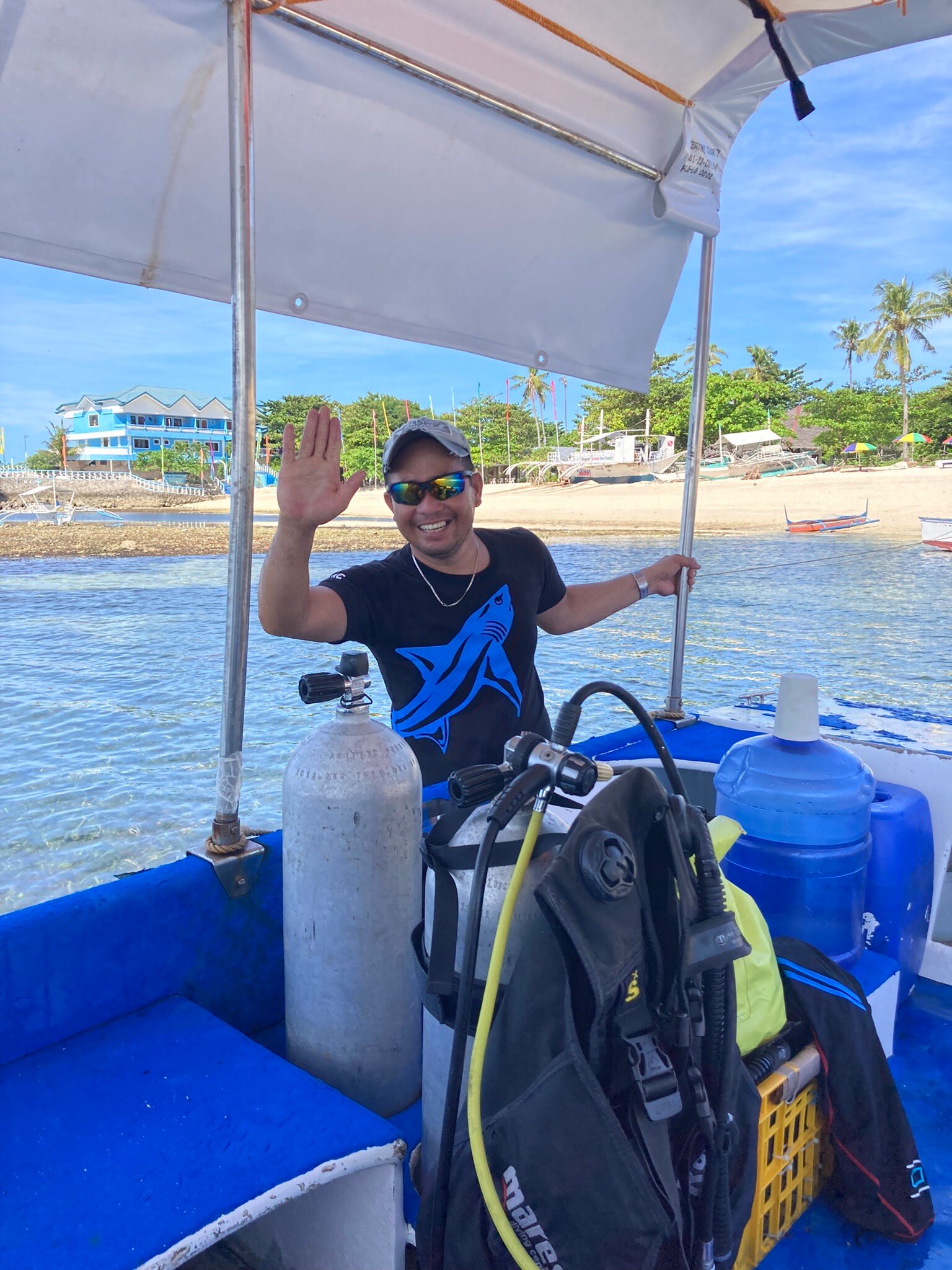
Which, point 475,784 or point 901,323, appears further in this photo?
point 901,323

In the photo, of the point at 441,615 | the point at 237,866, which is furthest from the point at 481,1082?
the point at 441,615

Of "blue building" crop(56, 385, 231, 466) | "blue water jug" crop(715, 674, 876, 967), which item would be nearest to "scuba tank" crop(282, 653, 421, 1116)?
"blue water jug" crop(715, 674, 876, 967)

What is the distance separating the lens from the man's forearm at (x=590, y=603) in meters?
2.59

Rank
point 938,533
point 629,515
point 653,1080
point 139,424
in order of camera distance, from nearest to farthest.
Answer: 1. point 653,1080
2. point 938,533
3. point 629,515
4. point 139,424

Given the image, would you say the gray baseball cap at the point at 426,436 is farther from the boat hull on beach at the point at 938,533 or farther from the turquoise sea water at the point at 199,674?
the boat hull on beach at the point at 938,533

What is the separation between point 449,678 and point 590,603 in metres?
0.63

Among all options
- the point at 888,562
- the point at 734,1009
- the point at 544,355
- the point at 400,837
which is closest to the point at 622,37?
the point at 544,355

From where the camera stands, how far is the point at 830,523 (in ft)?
120

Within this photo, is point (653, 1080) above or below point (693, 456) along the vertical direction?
below

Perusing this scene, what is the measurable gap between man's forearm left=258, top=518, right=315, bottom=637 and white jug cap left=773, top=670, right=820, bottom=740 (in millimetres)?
1052

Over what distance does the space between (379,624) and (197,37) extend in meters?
1.25

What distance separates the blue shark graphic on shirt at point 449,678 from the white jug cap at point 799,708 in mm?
672

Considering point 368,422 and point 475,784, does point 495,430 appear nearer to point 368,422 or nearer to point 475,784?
point 368,422

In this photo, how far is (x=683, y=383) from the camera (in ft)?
197
